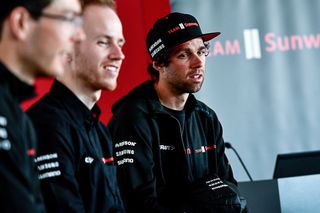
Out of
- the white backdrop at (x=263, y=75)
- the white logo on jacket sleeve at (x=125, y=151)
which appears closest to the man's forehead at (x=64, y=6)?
the white logo on jacket sleeve at (x=125, y=151)

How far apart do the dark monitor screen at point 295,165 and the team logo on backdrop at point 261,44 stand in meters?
1.64

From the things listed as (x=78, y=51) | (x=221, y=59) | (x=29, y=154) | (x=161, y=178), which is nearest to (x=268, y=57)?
(x=221, y=59)

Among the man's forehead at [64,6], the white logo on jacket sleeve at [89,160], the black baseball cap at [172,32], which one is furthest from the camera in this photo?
the black baseball cap at [172,32]

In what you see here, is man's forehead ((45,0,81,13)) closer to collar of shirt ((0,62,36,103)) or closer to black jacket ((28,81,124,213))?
collar of shirt ((0,62,36,103))

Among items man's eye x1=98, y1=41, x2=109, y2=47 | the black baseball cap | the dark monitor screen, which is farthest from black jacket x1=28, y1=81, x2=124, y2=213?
the dark monitor screen

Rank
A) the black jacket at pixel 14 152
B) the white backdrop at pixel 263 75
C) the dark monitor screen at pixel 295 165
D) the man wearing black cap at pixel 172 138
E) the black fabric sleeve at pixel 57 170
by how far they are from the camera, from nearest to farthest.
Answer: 1. the black jacket at pixel 14 152
2. the black fabric sleeve at pixel 57 170
3. the man wearing black cap at pixel 172 138
4. the dark monitor screen at pixel 295 165
5. the white backdrop at pixel 263 75

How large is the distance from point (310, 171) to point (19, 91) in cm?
184

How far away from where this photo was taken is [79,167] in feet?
5.84

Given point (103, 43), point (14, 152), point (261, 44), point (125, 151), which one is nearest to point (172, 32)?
point (125, 151)

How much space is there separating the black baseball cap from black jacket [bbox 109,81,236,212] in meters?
0.19

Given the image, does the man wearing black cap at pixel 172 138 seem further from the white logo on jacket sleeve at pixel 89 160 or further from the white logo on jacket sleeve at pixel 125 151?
the white logo on jacket sleeve at pixel 89 160

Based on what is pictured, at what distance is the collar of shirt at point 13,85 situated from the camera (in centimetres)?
121

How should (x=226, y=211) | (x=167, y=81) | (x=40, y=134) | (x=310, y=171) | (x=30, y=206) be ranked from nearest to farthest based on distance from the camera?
(x=30, y=206) → (x=40, y=134) → (x=226, y=211) → (x=167, y=81) → (x=310, y=171)

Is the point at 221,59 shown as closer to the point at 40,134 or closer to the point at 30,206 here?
the point at 40,134
